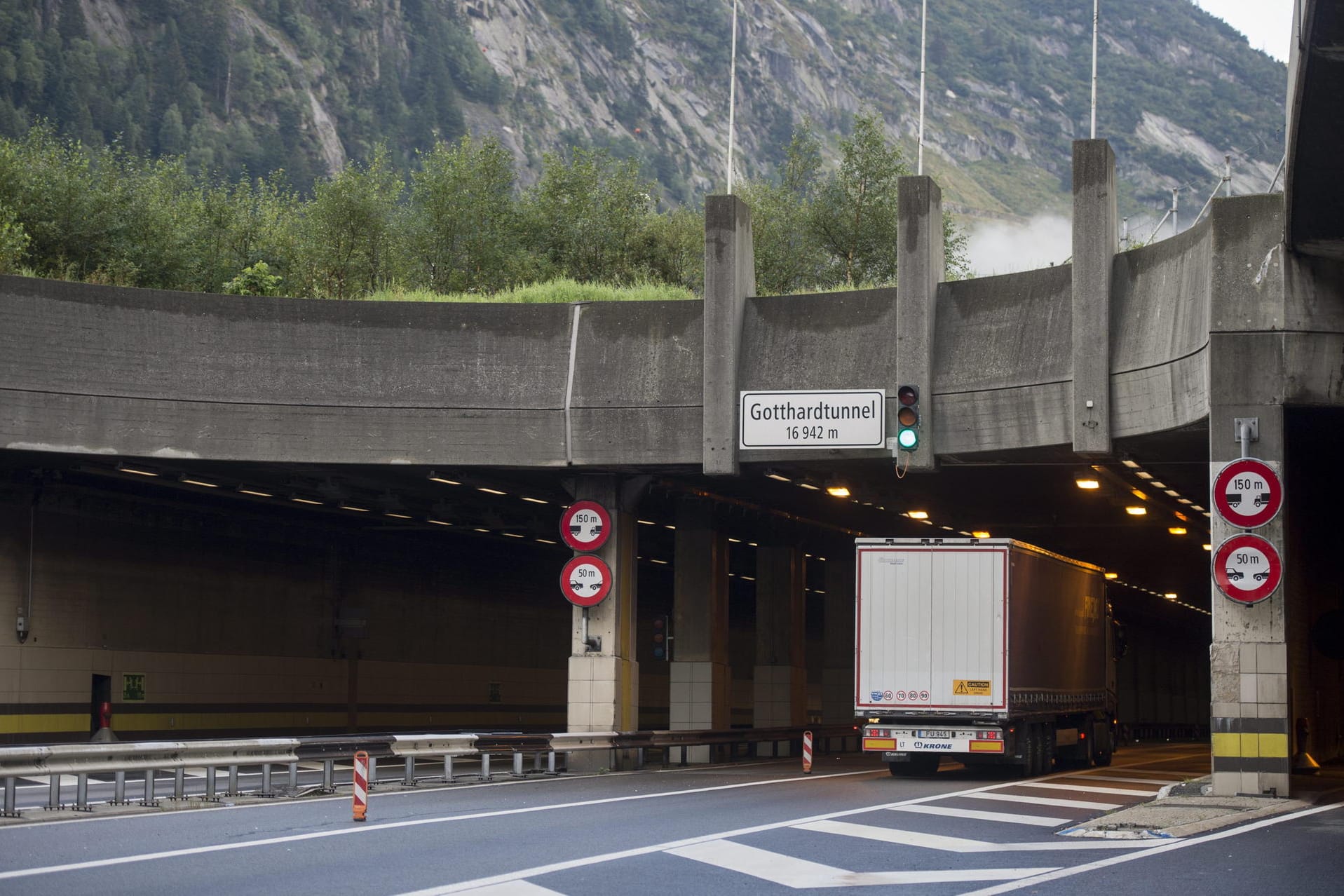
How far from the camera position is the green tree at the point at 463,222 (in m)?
52.7

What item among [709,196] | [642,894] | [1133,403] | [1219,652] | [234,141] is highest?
[234,141]

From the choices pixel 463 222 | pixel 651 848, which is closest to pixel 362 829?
pixel 651 848

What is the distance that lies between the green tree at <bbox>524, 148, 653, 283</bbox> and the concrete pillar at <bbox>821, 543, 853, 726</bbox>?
493 inches

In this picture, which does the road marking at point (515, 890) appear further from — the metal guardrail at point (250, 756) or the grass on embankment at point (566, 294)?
the grass on embankment at point (566, 294)

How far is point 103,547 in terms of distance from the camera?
35000 millimetres

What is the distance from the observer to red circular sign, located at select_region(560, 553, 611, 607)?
2988 cm

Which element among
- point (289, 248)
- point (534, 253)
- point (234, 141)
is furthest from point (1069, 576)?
point (234, 141)

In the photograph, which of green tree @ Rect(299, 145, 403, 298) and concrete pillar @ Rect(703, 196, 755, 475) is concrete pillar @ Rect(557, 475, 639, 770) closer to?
concrete pillar @ Rect(703, 196, 755, 475)

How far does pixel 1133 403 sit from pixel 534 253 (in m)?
32.6

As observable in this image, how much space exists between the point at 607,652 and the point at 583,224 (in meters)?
27.1

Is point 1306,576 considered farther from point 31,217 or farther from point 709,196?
point 31,217

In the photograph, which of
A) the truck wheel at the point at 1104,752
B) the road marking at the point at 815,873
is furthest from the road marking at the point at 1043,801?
the truck wheel at the point at 1104,752

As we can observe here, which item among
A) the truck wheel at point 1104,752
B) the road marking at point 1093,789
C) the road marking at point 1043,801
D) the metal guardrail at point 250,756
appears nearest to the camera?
the metal guardrail at point 250,756

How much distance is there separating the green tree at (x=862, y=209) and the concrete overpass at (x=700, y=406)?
22.1 meters
